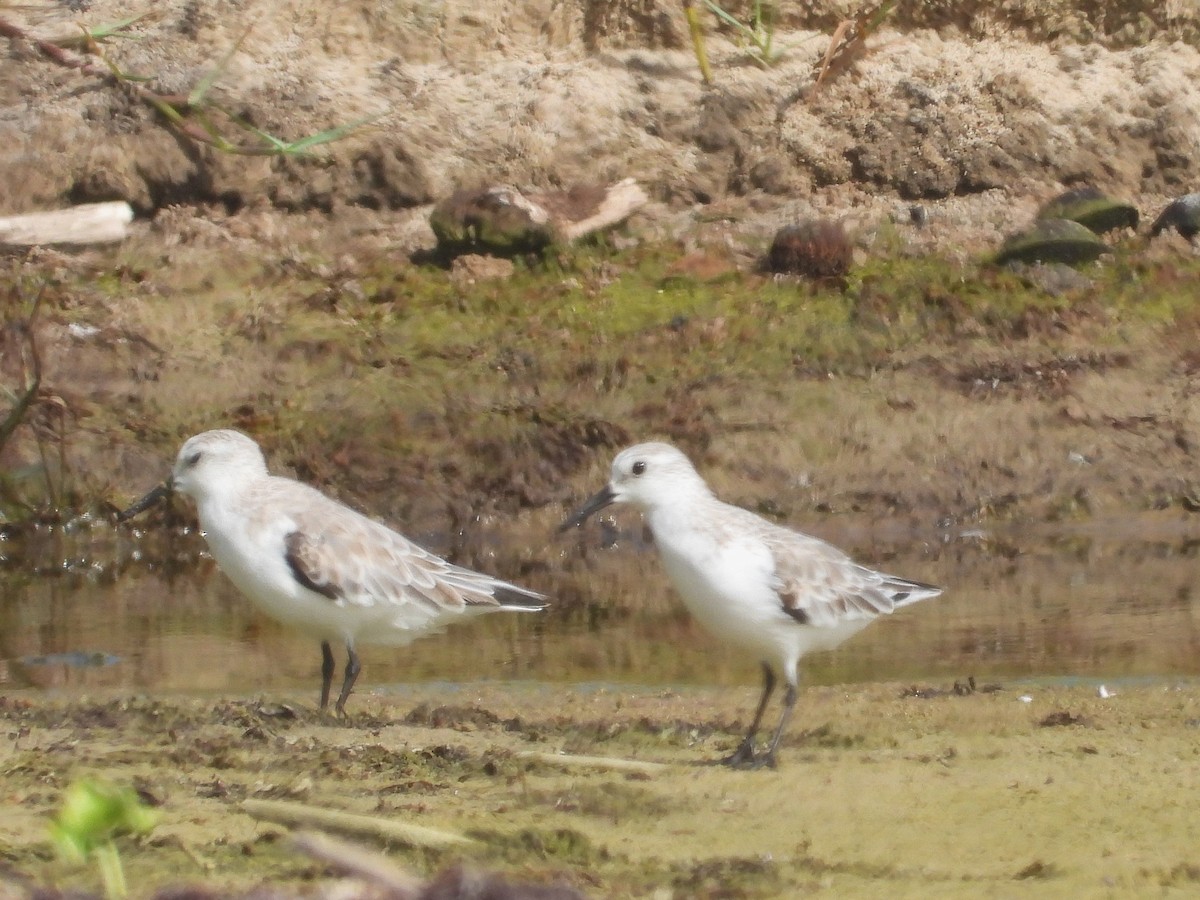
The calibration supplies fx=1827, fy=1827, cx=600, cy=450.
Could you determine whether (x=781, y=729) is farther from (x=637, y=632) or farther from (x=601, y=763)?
(x=637, y=632)

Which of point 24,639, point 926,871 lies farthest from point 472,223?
point 926,871

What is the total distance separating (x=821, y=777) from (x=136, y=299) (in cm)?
790

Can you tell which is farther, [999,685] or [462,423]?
[462,423]

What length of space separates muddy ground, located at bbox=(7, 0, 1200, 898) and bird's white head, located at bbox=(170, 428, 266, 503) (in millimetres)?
706

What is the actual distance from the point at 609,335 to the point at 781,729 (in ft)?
20.4

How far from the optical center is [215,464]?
6621 mm

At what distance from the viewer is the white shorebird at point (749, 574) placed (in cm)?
575

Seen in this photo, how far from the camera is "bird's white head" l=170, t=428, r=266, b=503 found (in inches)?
259

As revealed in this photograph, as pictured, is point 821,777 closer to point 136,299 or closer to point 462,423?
point 462,423

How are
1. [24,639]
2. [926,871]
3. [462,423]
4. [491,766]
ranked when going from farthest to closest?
[462,423] → [24,639] → [491,766] → [926,871]

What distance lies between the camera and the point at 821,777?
496 cm

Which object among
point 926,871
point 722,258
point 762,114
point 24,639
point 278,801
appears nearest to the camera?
point 926,871

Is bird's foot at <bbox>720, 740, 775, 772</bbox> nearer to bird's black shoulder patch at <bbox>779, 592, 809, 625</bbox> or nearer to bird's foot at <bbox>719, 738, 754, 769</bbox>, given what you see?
bird's foot at <bbox>719, 738, 754, 769</bbox>

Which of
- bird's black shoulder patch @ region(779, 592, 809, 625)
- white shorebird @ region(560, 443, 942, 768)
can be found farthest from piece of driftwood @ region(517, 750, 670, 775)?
bird's black shoulder patch @ region(779, 592, 809, 625)
